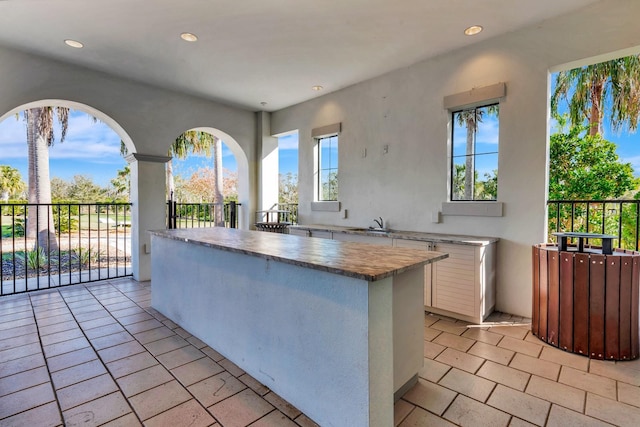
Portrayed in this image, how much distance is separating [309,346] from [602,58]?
342cm

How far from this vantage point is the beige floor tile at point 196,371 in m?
1.90

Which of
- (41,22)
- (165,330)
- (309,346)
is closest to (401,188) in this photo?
(309,346)

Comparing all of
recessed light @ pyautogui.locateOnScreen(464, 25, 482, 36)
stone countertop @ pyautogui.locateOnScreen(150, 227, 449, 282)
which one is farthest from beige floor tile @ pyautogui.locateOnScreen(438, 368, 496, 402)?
recessed light @ pyautogui.locateOnScreen(464, 25, 482, 36)

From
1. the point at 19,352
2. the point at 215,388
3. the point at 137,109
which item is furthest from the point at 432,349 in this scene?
the point at 137,109

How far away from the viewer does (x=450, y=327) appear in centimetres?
277

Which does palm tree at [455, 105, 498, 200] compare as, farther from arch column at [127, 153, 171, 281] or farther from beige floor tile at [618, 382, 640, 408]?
arch column at [127, 153, 171, 281]

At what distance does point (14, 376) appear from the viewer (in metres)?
1.91

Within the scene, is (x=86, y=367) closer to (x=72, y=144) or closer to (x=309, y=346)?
(x=309, y=346)

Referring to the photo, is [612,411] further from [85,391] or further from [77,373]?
[77,373]

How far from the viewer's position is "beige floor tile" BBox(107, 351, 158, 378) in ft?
6.49

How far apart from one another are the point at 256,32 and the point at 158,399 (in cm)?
318

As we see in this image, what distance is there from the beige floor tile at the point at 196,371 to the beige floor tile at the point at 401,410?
44.9 inches

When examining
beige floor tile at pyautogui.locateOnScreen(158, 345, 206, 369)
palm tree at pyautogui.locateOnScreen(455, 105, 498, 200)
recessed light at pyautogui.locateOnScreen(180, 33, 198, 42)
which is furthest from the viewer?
palm tree at pyautogui.locateOnScreen(455, 105, 498, 200)

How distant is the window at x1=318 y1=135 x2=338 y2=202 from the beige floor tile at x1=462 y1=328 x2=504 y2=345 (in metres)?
2.66
